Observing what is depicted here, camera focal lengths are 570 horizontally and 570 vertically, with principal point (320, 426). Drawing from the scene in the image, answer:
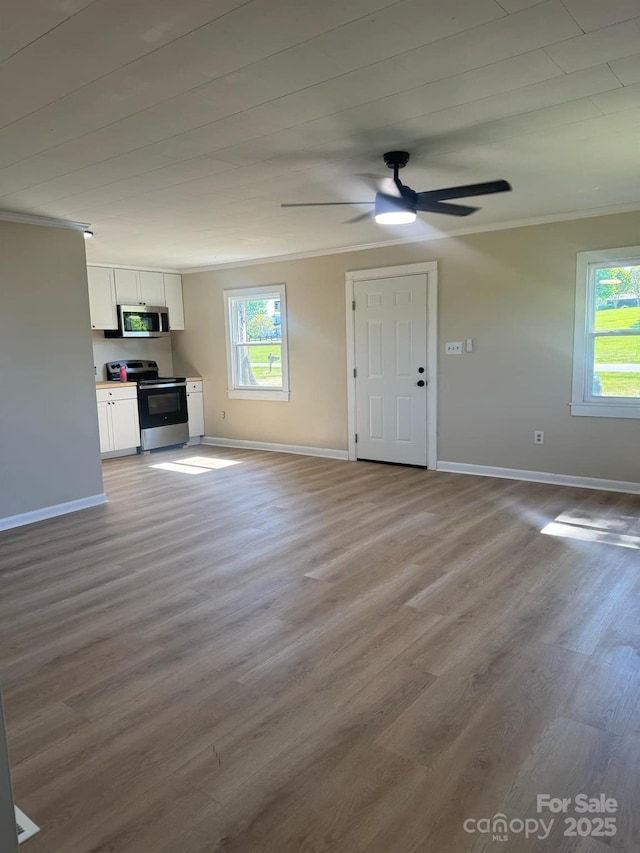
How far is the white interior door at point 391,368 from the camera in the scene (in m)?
5.95

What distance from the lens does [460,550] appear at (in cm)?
370

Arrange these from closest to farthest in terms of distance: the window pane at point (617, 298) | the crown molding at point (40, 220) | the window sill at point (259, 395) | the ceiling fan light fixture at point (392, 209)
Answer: the ceiling fan light fixture at point (392, 209) < the crown molding at point (40, 220) < the window pane at point (617, 298) < the window sill at point (259, 395)

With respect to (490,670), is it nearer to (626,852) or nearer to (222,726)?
(626,852)

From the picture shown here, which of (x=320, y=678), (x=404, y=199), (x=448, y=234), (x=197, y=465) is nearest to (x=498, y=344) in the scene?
(x=448, y=234)

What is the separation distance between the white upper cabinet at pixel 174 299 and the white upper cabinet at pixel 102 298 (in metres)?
0.80

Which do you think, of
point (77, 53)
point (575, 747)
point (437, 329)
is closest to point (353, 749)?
point (575, 747)

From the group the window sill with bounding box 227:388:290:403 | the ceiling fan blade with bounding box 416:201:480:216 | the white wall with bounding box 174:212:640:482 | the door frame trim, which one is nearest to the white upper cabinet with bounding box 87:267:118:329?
the window sill with bounding box 227:388:290:403

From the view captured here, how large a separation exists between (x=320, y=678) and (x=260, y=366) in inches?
217

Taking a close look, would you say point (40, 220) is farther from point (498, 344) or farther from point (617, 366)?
point (617, 366)

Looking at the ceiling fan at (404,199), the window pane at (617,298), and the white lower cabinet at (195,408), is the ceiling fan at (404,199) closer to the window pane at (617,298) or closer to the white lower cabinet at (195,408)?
the window pane at (617,298)

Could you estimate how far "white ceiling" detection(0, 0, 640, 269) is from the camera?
1902mm

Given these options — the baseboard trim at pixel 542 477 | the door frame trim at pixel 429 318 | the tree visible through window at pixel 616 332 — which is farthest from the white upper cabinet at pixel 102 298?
the tree visible through window at pixel 616 332

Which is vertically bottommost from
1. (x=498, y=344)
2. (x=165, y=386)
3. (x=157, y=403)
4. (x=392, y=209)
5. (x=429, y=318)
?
(x=157, y=403)

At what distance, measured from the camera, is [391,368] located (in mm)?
6184
